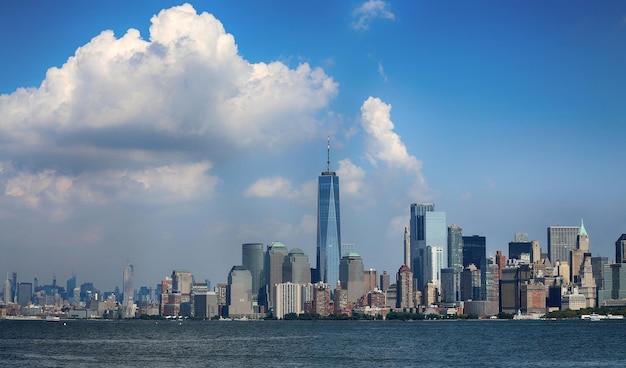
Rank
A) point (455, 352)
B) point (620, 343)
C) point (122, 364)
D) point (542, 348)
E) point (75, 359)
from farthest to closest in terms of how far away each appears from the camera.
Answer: point (620, 343)
point (542, 348)
point (455, 352)
point (75, 359)
point (122, 364)

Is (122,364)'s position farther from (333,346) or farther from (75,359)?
(333,346)

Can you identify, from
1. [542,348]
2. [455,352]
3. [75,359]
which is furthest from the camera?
[542,348]

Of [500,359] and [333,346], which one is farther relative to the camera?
[333,346]

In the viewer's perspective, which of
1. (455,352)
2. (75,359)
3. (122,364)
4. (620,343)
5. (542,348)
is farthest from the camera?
(620,343)

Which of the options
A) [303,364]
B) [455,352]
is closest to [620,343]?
[455,352]

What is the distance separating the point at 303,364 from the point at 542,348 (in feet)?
167

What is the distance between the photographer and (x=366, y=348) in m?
146

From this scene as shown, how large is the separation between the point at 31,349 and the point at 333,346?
44.6 metres

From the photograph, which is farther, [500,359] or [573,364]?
[500,359]

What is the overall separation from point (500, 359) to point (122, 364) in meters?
45.0

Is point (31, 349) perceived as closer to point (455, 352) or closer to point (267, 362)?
point (267, 362)

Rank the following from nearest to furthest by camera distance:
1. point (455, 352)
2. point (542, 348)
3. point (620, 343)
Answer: point (455, 352)
point (542, 348)
point (620, 343)

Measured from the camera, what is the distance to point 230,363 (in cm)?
11175

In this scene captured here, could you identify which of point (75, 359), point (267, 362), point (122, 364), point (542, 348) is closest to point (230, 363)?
point (267, 362)
